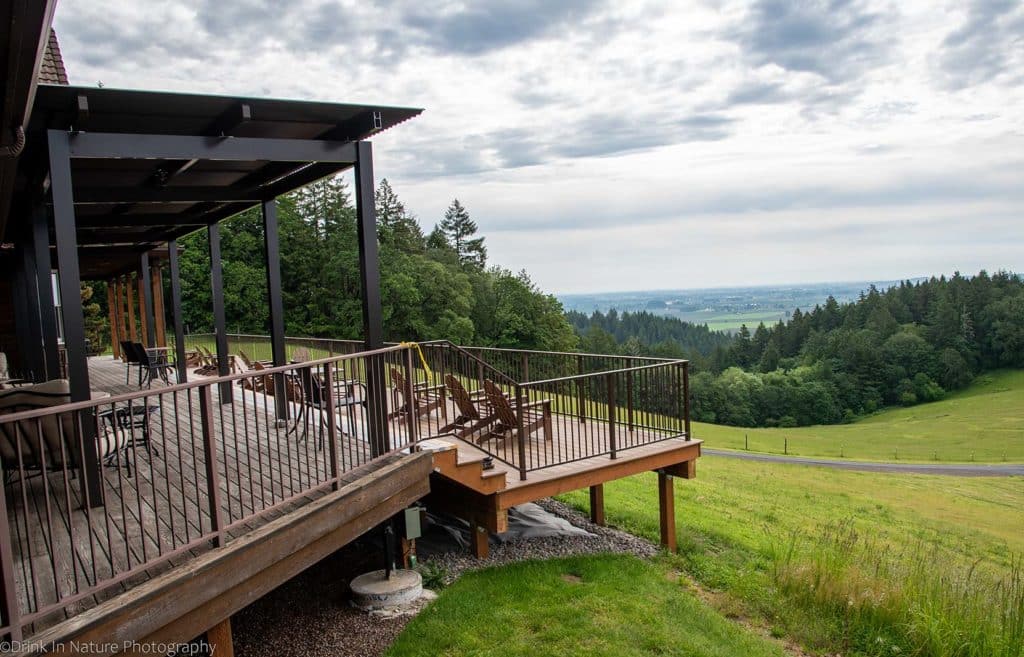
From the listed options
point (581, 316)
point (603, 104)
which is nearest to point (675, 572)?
point (603, 104)

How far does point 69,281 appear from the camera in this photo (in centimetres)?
455

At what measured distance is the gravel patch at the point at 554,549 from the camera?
278 inches

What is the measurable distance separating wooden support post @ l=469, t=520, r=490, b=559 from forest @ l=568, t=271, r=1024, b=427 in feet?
196

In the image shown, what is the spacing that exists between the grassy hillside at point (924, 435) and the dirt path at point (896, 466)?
8.58ft

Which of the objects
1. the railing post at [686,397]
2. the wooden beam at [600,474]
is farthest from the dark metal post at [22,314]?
the railing post at [686,397]

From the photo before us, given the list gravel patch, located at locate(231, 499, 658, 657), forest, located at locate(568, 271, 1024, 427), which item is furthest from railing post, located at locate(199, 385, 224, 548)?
forest, located at locate(568, 271, 1024, 427)

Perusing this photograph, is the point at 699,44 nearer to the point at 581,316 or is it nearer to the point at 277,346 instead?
the point at 277,346

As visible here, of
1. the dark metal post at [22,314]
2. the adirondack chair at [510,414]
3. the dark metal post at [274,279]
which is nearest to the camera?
the adirondack chair at [510,414]

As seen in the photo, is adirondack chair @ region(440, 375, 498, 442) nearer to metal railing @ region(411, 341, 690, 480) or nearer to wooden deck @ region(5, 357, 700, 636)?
metal railing @ region(411, 341, 690, 480)

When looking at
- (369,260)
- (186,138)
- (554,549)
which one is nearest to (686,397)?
(554,549)

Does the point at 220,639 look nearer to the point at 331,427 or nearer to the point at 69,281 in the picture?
A: the point at 331,427

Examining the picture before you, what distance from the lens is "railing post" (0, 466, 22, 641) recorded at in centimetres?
260

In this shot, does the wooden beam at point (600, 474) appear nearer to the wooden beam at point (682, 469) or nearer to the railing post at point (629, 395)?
the wooden beam at point (682, 469)

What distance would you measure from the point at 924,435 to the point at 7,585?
6263cm
